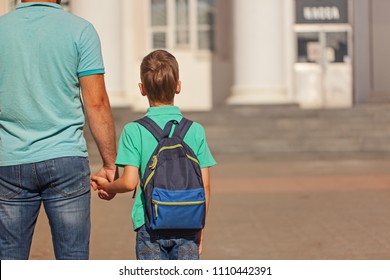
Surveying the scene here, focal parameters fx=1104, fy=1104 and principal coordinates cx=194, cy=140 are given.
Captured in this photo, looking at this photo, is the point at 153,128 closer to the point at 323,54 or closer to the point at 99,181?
the point at 99,181

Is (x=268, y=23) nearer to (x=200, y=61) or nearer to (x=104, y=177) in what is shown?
(x=200, y=61)

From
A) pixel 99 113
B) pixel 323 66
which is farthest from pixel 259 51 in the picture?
pixel 99 113

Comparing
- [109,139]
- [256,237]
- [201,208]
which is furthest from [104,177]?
[256,237]

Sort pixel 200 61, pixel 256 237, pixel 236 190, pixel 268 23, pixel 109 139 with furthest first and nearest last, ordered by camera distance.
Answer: pixel 200 61
pixel 268 23
pixel 236 190
pixel 256 237
pixel 109 139

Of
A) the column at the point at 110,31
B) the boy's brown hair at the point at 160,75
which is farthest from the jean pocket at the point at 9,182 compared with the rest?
the column at the point at 110,31

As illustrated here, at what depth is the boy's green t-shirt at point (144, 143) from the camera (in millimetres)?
4410

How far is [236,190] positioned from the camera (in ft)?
47.0

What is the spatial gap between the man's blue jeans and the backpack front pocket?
0.30 metres

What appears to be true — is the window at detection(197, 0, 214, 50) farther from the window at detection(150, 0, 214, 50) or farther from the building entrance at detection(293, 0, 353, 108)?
the building entrance at detection(293, 0, 353, 108)

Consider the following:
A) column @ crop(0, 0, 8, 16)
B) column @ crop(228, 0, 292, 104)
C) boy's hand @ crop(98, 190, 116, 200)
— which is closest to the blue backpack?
boy's hand @ crop(98, 190, 116, 200)

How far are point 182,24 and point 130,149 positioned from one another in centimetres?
2171

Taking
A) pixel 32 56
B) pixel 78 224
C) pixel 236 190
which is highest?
pixel 32 56
